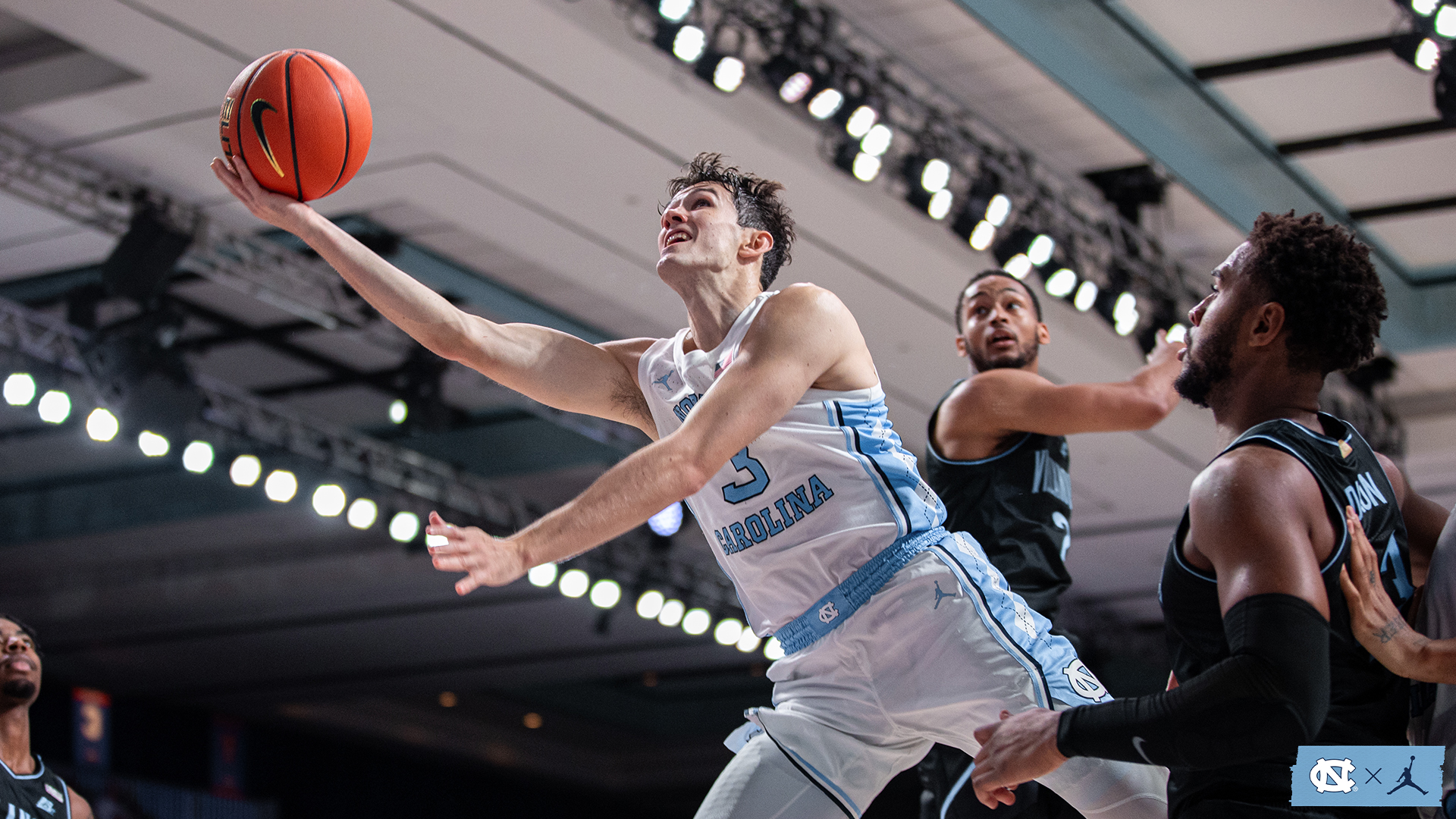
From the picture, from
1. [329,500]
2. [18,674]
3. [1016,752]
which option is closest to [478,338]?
[1016,752]

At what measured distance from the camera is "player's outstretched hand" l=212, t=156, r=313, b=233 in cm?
351

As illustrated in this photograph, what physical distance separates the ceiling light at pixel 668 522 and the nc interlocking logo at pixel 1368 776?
9783 mm

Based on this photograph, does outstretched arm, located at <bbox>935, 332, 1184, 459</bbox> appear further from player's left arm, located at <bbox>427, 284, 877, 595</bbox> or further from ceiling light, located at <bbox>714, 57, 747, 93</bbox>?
ceiling light, located at <bbox>714, 57, 747, 93</bbox>

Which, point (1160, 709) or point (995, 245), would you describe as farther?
point (995, 245)

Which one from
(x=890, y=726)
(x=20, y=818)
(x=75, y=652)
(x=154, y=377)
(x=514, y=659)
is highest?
(x=890, y=726)

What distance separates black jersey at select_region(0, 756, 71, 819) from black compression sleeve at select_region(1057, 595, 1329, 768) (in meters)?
4.79

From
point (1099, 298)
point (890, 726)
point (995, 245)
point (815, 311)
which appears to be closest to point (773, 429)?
point (815, 311)

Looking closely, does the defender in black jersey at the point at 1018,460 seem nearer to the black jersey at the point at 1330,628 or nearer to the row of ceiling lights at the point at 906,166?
the black jersey at the point at 1330,628

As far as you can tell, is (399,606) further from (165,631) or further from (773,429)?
(773,429)

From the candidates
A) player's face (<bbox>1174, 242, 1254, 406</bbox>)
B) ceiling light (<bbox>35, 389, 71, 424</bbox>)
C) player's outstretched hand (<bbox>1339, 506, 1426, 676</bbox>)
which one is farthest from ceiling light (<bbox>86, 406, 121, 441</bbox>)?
player's outstretched hand (<bbox>1339, 506, 1426, 676</bbox>)

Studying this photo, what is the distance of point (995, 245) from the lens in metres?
8.94

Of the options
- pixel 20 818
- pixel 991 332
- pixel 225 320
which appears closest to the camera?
pixel 991 332

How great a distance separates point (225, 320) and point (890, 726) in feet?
29.8

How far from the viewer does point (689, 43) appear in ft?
23.7
